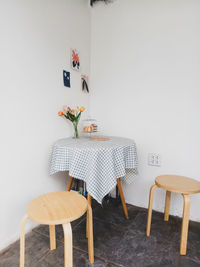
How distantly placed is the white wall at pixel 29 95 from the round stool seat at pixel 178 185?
3.24 feet

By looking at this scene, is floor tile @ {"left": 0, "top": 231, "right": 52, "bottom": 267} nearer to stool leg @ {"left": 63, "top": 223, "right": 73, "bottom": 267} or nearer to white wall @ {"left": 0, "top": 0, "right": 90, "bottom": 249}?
white wall @ {"left": 0, "top": 0, "right": 90, "bottom": 249}

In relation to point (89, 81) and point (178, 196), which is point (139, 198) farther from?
point (89, 81)

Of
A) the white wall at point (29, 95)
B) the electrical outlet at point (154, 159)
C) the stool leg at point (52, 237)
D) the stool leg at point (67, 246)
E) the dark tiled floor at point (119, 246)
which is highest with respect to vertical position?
the white wall at point (29, 95)

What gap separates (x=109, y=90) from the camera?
75.0 inches

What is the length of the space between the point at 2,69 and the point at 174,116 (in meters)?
1.48

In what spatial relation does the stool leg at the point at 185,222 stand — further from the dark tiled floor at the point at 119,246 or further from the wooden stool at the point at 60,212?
the wooden stool at the point at 60,212

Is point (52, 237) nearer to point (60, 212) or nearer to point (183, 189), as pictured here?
point (60, 212)

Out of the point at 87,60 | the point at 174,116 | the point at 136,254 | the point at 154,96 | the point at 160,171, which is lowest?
the point at 136,254

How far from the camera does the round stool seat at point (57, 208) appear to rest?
79cm

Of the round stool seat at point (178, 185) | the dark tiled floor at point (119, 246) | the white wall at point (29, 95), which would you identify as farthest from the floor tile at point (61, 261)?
the round stool seat at point (178, 185)

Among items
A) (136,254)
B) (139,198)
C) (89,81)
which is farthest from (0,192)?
(89,81)

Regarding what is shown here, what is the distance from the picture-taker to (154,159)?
170cm

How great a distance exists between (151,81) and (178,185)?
1025 mm

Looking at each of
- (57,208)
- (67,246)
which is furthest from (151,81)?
(67,246)
